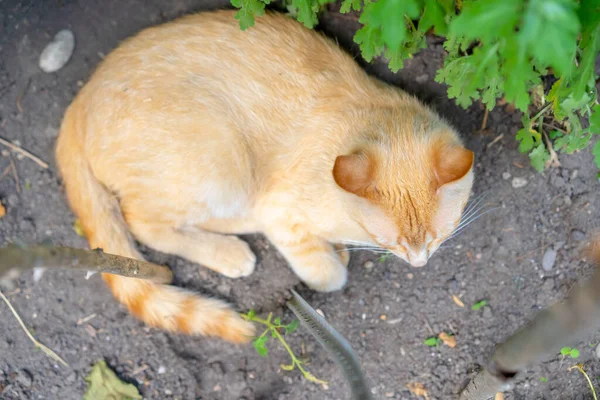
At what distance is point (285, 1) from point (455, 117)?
3.38 ft

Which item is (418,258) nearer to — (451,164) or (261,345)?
(451,164)

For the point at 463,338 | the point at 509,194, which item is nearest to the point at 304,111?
the point at 509,194

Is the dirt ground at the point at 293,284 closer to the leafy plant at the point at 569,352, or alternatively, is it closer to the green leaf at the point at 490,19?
the leafy plant at the point at 569,352

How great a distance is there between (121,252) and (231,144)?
0.76 m

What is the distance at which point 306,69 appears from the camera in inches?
90.1

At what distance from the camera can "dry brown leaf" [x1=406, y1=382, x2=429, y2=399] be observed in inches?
100

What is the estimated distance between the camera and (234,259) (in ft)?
8.60


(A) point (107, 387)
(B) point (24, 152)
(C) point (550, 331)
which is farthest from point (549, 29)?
(B) point (24, 152)

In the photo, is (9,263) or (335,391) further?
(335,391)

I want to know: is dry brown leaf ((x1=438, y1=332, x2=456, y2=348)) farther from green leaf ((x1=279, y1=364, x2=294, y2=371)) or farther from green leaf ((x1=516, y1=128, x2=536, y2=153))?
green leaf ((x1=516, y1=128, x2=536, y2=153))

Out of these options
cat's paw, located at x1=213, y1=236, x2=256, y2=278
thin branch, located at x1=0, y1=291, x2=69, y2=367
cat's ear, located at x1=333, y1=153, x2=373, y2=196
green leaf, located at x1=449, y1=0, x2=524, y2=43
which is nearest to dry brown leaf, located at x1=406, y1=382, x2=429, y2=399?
cat's paw, located at x1=213, y1=236, x2=256, y2=278

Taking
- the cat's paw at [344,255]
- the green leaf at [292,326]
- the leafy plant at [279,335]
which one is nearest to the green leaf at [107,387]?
the leafy plant at [279,335]

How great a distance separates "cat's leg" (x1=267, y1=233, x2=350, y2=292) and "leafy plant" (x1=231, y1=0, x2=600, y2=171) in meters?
0.93

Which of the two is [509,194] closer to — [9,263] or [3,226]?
[9,263]
